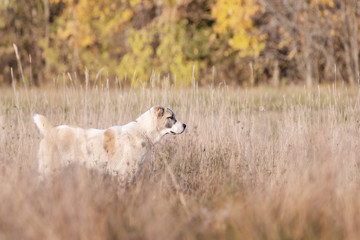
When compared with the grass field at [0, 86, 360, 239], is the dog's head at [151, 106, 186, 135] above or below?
above

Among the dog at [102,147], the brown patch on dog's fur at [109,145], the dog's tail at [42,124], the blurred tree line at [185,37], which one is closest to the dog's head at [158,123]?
the dog at [102,147]

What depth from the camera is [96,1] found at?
16.9 metres

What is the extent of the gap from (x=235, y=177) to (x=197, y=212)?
171 cm

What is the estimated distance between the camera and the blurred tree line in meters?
15.4

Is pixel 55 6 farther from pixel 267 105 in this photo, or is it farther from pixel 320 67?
pixel 267 105

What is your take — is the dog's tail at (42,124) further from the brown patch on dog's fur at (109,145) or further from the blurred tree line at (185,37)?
the blurred tree line at (185,37)

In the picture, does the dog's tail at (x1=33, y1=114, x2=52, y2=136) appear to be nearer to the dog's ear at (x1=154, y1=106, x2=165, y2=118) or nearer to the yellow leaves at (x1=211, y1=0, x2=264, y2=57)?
the dog's ear at (x1=154, y1=106, x2=165, y2=118)

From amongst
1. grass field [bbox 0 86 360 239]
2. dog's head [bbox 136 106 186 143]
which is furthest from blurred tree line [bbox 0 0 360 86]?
grass field [bbox 0 86 360 239]

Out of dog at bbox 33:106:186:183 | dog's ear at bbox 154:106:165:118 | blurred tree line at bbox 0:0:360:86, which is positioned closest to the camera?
dog at bbox 33:106:186:183

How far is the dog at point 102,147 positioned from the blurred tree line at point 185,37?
8.01 m

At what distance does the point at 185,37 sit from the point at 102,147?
12538 millimetres

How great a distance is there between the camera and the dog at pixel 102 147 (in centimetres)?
496

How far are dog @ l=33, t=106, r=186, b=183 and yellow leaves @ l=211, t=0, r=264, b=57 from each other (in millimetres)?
9771

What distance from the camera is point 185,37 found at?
17250 millimetres
